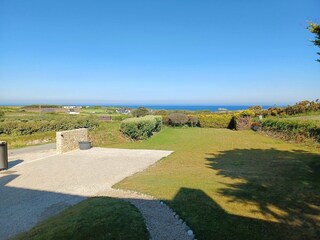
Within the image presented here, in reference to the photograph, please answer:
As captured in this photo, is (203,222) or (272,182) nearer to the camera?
(203,222)

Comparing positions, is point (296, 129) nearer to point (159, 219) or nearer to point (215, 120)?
point (215, 120)

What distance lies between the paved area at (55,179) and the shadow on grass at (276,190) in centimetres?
369

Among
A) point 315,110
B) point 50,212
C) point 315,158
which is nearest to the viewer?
point 50,212

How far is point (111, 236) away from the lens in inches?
209

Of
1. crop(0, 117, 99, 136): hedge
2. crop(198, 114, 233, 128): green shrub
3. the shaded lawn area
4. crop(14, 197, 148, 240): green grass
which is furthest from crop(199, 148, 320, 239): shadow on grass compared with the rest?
crop(0, 117, 99, 136): hedge

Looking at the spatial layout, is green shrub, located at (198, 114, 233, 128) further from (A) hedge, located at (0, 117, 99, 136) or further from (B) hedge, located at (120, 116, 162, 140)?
(A) hedge, located at (0, 117, 99, 136)

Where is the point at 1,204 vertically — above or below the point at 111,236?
below

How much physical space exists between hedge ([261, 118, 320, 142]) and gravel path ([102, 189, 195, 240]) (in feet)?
46.4

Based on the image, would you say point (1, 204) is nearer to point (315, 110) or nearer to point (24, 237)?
point (24, 237)

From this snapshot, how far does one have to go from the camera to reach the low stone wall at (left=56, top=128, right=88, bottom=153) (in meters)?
17.1

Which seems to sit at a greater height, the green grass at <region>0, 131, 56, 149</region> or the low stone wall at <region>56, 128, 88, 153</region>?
the low stone wall at <region>56, 128, 88, 153</region>

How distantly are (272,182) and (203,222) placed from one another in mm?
4255

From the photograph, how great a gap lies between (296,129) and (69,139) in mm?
15344

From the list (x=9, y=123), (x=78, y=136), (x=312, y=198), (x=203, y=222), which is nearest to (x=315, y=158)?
(x=312, y=198)
